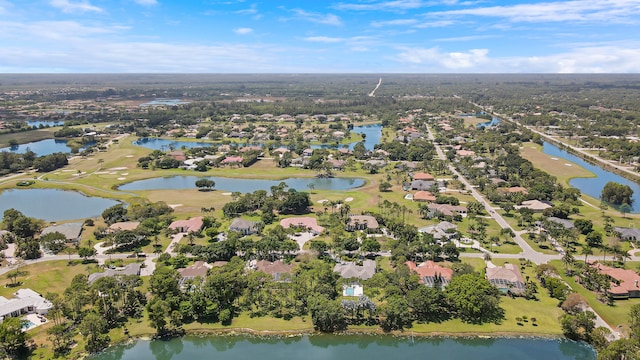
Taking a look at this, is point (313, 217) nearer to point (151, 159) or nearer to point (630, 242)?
point (630, 242)

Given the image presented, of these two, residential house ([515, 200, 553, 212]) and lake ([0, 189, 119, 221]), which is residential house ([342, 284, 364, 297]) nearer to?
residential house ([515, 200, 553, 212])

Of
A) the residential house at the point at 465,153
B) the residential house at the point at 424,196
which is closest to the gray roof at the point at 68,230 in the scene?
the residential house at the point at 424,196

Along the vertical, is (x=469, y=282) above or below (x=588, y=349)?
above

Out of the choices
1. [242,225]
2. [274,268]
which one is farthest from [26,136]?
[274,268]

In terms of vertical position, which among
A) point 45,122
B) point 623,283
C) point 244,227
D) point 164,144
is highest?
point 45,122

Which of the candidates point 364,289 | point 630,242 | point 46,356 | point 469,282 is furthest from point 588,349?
point 46,356

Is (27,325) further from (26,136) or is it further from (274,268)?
(26,136)

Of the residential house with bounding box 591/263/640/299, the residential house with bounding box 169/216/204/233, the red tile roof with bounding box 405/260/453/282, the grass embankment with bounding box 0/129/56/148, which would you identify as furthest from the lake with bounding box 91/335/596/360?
the grass embankment with bounding box 0/129/56/148
